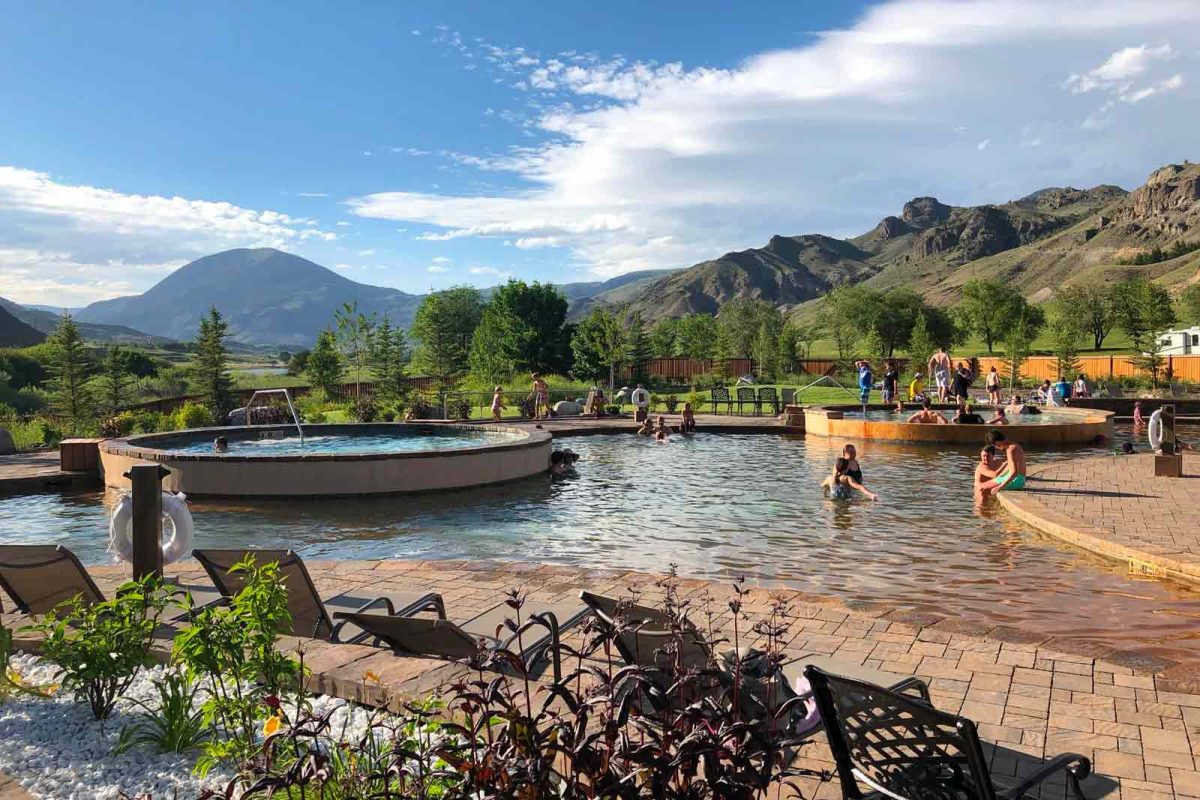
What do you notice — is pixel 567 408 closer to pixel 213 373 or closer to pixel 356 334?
pixel 213 373

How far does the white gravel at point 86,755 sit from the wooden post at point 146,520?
4.80 feet

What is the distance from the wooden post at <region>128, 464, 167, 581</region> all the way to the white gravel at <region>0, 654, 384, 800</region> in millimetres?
1463

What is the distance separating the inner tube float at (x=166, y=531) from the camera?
20.8 ft

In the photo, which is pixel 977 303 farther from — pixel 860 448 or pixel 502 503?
pixel 502 503

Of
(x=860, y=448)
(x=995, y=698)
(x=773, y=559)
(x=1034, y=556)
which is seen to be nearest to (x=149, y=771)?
(x=995, y=698)

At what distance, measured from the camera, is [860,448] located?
1964 centimetres

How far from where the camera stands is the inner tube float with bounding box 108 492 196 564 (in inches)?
249

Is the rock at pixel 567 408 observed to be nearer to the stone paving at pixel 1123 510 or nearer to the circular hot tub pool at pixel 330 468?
the circular hot tub pool at pixel 330 468

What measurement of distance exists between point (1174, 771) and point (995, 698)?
94 centimetres

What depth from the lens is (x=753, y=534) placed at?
10062 mm

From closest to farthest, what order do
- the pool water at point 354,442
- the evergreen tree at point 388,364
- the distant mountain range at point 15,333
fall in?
1. the pool water at point 354,442
2. the evergreen tree at point 388,364
3. the distant mountain range at point 15,333

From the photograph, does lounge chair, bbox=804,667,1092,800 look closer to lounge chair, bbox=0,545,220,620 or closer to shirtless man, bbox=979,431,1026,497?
lounge chair, bbox=0,545,220,620

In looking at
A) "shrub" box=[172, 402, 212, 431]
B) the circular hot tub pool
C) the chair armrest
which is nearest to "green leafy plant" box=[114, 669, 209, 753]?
the chair armrest

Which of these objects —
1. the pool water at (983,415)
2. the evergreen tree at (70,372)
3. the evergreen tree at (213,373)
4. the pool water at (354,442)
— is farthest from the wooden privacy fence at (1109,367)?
the evergreen tree at (70,372)
